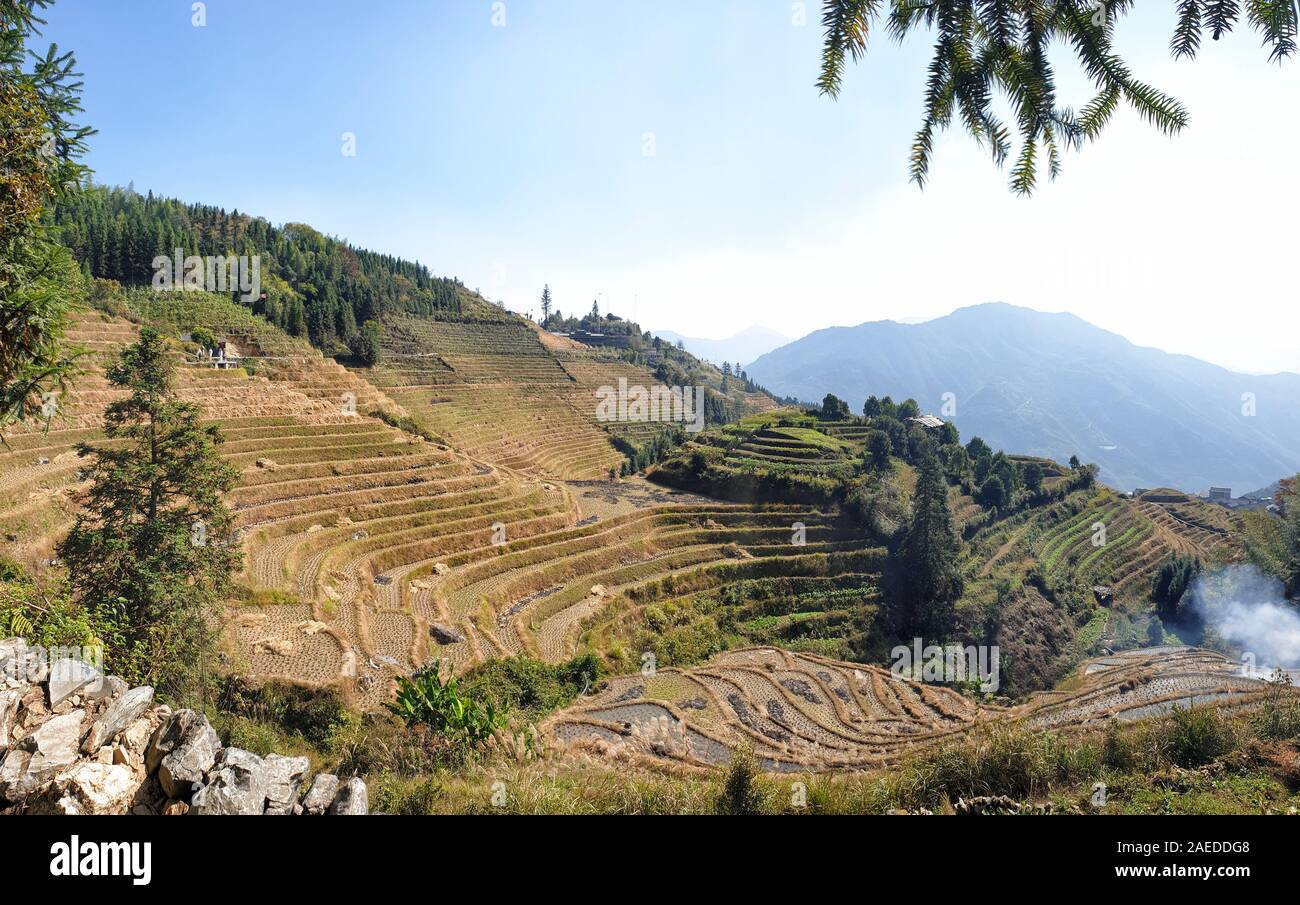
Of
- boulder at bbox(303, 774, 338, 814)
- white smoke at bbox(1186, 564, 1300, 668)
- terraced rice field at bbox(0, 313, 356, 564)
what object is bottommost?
white smoke at bbox(1186, 564, 1300, 668)

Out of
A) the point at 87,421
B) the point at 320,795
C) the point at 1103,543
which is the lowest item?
the point at 1103,543

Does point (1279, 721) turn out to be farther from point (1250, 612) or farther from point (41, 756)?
point (1250, 612)

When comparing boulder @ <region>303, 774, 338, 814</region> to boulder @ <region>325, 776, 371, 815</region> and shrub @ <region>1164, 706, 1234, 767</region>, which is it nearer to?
boulder @ <region>325, 776, 371, 815</region>

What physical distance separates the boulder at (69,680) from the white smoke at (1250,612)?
3468cm

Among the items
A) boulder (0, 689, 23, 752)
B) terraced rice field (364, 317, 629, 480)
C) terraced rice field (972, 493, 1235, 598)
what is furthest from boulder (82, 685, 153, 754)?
terraced rice field (972, 493, 1235, 598)

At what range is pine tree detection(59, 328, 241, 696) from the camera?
344 inches

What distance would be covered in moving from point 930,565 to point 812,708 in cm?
1703

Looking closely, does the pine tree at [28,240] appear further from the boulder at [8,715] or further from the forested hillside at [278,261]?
the forested hillside at [278,261]

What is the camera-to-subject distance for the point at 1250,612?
3039 cm

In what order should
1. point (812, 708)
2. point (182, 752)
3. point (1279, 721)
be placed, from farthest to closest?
point (812, 708)
point (1279, 721)
point (182, 752)

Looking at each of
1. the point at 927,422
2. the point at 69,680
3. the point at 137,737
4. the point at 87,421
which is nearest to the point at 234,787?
the point at 137,737

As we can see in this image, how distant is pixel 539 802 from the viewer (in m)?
4.75

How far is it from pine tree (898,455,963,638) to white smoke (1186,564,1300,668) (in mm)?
12761
